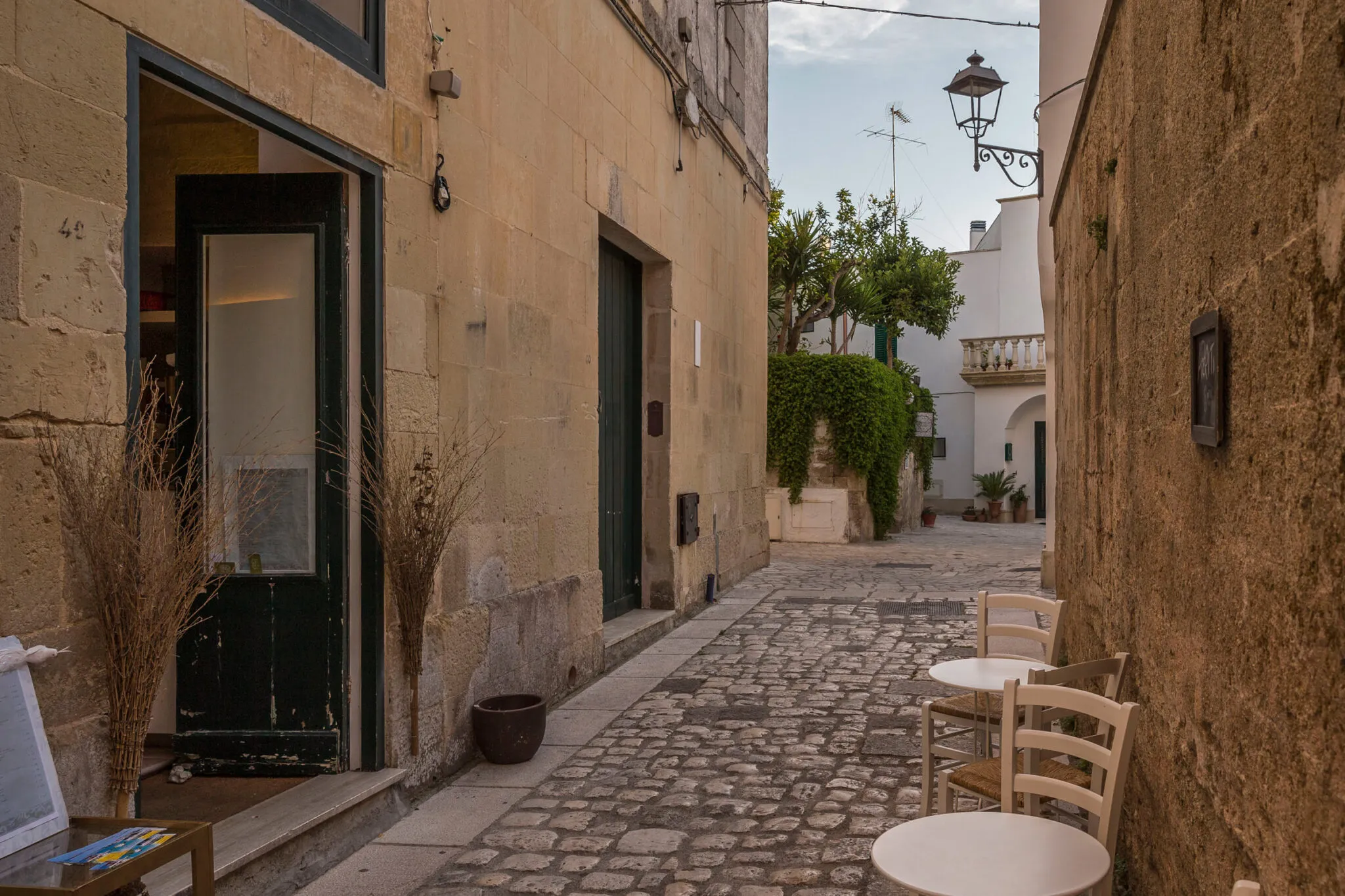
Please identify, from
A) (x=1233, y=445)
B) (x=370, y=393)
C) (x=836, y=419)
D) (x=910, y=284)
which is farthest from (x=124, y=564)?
(x=910, y=284)

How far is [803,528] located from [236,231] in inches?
518

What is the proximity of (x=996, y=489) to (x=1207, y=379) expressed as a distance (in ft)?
74.1

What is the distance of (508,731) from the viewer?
484 centimetres

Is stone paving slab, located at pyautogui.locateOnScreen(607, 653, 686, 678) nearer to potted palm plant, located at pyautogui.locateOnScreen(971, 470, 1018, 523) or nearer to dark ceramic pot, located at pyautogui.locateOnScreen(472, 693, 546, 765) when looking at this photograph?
dark ceramic pot, located at pyautogui.locateOnScreen(472, 693, 546, 765)

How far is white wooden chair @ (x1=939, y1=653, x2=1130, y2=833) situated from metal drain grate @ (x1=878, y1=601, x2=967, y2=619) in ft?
18.3

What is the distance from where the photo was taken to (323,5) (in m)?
4.11

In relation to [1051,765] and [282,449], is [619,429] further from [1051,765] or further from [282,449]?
[1051,765]

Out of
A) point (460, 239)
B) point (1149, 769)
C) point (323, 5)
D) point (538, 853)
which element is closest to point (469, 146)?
point (460, 239)

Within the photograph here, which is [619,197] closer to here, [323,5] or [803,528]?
[323,5]

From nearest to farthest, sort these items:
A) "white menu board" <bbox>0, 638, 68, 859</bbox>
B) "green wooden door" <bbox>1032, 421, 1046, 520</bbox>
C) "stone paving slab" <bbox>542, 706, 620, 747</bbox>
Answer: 1. "white menu board" <bbox>0, 638, 68, 859</bbox>
2. "stone paving slab" <bbox>542, 706, 620, 747</bbox>
3. "green wooden door" <bbox>1032, 421, 1046, 520</bbox>

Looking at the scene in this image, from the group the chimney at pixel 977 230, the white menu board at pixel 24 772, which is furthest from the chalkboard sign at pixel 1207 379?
the chimney at pixel 977 230

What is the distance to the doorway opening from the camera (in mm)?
4191

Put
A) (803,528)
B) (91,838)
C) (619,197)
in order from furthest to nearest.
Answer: (803,528), (619,197), (91,838)

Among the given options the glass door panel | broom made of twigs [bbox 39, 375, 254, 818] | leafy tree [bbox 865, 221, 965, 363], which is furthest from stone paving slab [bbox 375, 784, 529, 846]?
leafy tree [bbox 865, 221, 965, 363]
